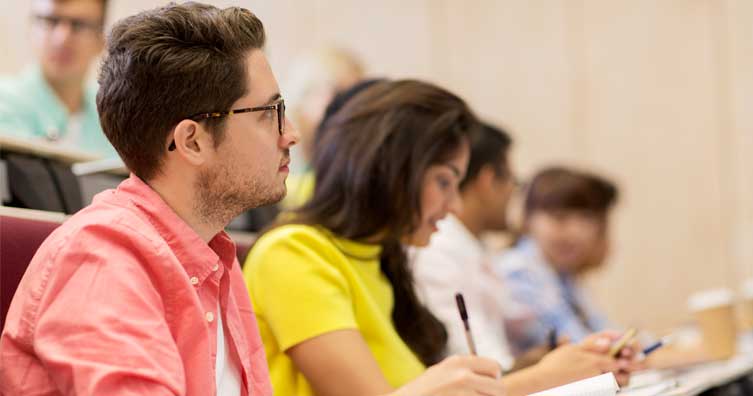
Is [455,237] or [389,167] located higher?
[389,167]

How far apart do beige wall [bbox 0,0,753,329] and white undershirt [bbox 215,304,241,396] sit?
3.47 m

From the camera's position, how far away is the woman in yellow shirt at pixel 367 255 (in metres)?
1.51

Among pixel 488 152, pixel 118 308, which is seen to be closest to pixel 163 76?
pixel 118 308

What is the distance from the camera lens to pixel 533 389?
1510mm

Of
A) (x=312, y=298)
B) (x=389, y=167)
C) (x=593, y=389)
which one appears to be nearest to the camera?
(x=593, y=389)

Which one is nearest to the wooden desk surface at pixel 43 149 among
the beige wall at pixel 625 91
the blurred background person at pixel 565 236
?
the blurred background person at pixel 565 236

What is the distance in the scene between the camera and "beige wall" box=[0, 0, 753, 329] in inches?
187

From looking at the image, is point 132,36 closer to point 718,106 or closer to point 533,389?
point 533,389

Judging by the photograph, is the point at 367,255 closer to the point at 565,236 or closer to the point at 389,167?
the point at 389,167

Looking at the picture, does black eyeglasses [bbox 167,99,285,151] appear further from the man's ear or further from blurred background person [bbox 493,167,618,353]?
blurred background person [bbox 493,167,618,353]

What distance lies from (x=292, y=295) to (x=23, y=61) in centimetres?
269

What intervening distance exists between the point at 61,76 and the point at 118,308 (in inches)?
74.2

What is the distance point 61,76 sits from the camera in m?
2.75

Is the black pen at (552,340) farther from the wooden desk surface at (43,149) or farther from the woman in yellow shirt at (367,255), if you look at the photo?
the wooden desk surface at (43,149)
